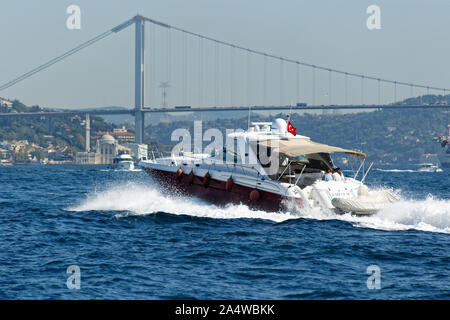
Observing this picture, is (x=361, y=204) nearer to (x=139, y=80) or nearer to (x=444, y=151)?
(x=139, y=80)

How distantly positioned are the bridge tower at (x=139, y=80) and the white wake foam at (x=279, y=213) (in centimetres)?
7619

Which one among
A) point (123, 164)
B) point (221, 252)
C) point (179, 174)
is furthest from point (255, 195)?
point (123, 164)

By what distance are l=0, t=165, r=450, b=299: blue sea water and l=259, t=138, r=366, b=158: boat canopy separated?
1583mm

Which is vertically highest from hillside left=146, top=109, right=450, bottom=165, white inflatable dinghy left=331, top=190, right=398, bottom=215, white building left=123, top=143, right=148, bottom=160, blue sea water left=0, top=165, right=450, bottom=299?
hillside left=146, top=109, right=450, bottom=165

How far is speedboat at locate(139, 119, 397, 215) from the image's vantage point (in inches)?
689

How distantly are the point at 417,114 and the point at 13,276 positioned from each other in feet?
596

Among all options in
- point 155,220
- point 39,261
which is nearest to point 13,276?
point 39,261

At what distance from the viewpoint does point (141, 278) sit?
1144 centimetres

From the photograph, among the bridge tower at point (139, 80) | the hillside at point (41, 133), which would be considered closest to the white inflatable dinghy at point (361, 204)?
the bridge tower at point (139, 80)

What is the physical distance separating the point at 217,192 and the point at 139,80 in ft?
285

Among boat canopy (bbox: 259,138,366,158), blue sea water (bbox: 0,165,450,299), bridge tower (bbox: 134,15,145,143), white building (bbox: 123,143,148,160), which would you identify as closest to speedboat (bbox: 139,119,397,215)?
boat canopy (bbox: 259,138,366,158)

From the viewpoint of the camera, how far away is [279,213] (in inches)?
705

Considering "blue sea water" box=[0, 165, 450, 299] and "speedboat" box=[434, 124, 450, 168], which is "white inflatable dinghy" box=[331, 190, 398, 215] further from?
"speedboat" box=[434, 124, 450, 168]
